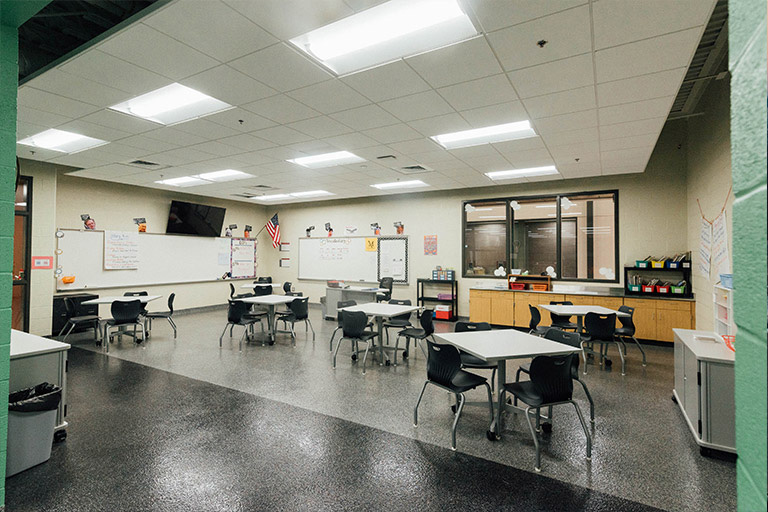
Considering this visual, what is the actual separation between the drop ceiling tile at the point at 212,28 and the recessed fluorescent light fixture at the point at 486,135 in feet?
9.02

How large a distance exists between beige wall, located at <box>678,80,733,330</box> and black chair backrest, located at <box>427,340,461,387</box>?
3.76 metres

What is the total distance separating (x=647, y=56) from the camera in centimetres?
297

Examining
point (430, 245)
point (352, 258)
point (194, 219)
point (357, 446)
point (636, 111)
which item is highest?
point (636, 111)

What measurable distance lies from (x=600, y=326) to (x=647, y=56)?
3.24 m

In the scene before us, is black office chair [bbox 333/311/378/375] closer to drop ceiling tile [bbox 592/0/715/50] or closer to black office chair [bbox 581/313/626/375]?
black office chair [bbox 581/313/626/375]

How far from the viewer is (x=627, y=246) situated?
7160 mm

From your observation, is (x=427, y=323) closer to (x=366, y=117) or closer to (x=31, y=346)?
(x=366, y=117)

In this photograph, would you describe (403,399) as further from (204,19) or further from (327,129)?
(204,19)

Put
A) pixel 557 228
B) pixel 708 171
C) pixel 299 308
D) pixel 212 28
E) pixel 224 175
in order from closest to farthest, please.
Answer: pixel 212 28, pixel 708 171, pixel 299 308, pixel 224 175, pixel 557 228

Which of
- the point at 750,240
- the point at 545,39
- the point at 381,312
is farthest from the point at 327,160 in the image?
the point at 750,240

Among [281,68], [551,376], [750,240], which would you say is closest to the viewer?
[750,240]

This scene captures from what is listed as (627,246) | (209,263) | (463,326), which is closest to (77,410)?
(463,326)

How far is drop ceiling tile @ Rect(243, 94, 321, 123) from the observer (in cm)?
390

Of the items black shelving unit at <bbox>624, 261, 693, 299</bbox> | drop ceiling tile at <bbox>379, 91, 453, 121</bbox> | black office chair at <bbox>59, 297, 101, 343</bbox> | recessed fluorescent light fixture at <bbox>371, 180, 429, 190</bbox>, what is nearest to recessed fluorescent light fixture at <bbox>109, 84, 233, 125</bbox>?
drop ceiling tile at <bbox>379, 91, 453, 121</bbox>
